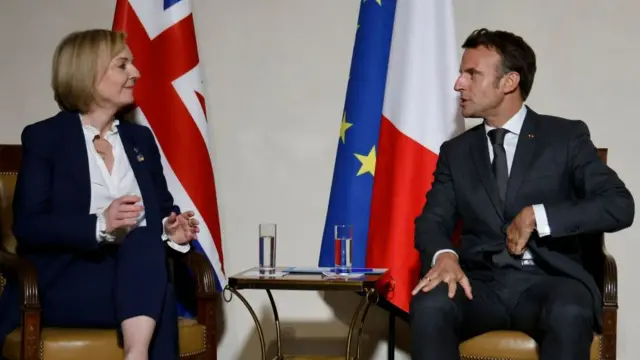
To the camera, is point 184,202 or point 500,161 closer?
point 500,161

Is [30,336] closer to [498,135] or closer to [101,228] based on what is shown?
[101,228]

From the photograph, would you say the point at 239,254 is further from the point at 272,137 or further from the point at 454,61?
the point at 454,61

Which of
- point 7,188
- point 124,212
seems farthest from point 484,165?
point 7,188

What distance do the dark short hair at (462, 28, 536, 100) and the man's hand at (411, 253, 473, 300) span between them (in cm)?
78

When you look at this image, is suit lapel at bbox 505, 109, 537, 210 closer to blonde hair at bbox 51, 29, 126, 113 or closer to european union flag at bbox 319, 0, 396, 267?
european union flag at bbox 319, 0, 396, 267

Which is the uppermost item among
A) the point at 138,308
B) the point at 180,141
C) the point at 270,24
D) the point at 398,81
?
the point at 270,24

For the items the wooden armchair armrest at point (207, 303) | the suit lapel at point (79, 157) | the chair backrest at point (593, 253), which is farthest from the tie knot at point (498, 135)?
the suit lapel at point (79, 157)

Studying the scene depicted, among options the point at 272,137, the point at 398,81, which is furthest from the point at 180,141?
the point at 398,81

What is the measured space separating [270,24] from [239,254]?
1086mm

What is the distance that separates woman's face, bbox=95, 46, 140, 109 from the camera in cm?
323

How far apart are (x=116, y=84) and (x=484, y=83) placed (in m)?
1.33

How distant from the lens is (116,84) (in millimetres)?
3234

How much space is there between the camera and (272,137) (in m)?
4.14

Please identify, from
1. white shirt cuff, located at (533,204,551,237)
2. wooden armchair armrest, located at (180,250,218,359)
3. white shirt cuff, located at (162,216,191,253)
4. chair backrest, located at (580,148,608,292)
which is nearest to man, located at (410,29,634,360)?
white shirt cuff, located at (533,204,551,237)
